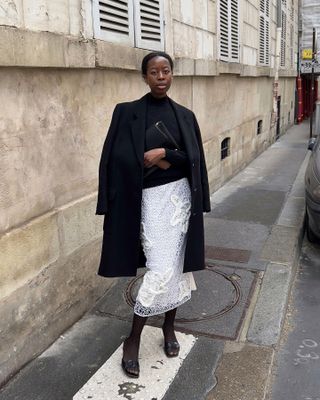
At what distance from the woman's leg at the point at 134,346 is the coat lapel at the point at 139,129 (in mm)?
1003

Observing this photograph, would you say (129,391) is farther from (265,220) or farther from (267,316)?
(265,220)

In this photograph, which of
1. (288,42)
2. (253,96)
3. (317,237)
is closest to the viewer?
(317,237)

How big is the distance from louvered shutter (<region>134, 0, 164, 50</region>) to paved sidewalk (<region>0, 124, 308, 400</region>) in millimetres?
2289

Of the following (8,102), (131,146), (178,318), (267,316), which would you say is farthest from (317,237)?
(8,102)

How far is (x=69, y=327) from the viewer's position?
3.45 m

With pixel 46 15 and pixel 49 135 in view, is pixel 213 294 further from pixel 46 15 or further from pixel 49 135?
pixel 46 15

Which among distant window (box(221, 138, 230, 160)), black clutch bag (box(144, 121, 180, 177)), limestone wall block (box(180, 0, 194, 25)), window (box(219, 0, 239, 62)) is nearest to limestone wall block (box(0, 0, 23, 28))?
black clutch bag (box(144, 121, 180, 177))

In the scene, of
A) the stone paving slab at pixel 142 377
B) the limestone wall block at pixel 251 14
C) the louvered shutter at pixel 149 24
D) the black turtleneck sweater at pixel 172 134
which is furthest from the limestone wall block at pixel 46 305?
the limestone wall block at pixel 251 14

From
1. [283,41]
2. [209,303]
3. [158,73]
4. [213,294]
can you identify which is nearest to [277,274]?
[213,294]

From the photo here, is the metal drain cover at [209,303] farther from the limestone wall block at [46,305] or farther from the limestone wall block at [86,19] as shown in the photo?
the limestone wall block at [86,19]

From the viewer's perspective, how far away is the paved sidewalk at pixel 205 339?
276 cm

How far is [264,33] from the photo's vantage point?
1104 centimetres

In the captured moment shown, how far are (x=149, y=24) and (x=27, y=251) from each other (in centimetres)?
296

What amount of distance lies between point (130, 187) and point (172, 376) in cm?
124
